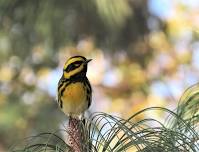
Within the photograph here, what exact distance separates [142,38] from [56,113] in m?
1.08

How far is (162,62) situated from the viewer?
20.5 feet

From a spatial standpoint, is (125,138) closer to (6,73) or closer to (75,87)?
(75,87)

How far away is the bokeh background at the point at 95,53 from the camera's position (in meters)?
4.20

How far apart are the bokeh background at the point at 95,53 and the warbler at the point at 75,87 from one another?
3.99 feet

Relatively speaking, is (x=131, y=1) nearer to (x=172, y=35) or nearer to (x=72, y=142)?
(x=172, y=35)

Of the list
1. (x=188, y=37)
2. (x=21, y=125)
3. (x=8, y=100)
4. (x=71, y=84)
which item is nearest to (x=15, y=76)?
(x=8, y=100)

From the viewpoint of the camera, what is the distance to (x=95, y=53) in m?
5.65

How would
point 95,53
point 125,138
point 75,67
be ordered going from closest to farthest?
point 125,138
point 75,67
point 95,53

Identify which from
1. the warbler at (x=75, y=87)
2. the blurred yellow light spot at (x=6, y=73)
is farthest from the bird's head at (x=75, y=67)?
the blurred yellow light spot at (x=6, y=73)

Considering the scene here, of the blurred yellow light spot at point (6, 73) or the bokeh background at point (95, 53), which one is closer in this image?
the bokeh background at point (95, 53)

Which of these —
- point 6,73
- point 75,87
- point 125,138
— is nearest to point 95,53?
point 6,73

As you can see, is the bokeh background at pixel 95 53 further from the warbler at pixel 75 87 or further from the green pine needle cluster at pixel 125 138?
the green pine needle cluster at pixel 125 138

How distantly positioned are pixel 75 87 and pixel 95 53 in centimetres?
303

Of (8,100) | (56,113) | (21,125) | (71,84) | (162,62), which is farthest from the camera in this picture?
(162,62)
